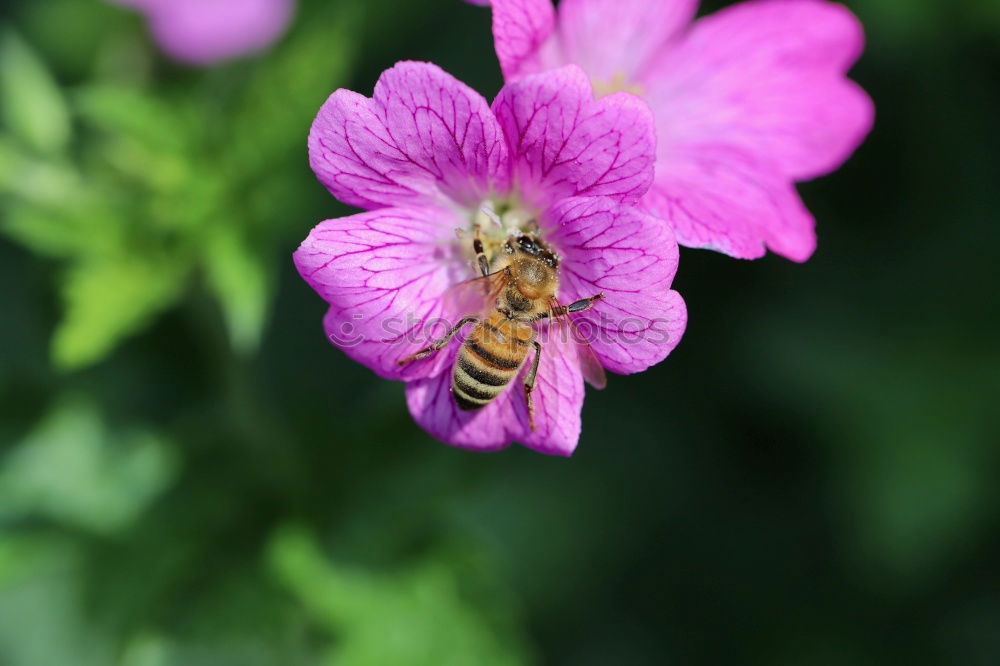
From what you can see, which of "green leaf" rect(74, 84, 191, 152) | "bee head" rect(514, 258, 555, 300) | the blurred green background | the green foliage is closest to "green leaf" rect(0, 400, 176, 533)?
the blurred green background

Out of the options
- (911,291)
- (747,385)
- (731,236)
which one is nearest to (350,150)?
(731,236)

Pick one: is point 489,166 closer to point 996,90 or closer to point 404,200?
point 404,200

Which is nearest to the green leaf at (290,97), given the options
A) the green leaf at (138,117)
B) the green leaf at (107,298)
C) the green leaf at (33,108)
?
the green leaf at (138,117)

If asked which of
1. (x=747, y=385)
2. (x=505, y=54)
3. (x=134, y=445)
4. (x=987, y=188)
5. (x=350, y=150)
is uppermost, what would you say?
(x=505, y=54)

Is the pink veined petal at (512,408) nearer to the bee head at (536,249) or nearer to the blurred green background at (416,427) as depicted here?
the bee head at (536,249)

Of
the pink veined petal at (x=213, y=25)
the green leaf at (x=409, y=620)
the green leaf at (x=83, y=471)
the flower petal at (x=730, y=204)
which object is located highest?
the flower petal at (x=730, y=204)

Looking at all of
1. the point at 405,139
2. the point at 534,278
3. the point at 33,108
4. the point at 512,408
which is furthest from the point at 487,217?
the point at 33,108
